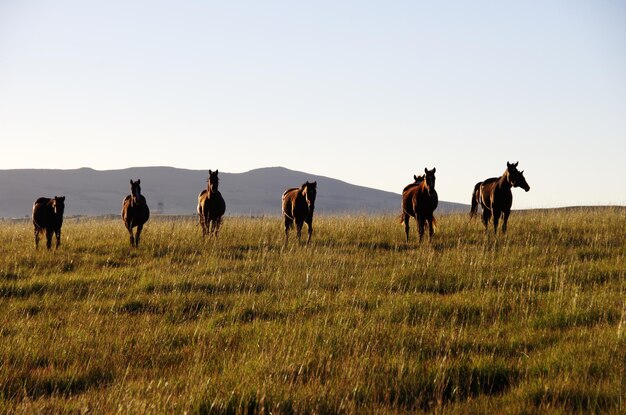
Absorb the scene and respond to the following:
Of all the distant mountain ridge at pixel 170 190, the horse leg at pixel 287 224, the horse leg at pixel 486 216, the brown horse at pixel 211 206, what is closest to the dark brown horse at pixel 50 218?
the brown horse at pixel 211 206

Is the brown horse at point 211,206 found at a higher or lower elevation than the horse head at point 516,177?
lower

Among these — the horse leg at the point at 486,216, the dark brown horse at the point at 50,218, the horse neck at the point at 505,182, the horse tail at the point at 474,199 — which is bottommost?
the dark brown horse at the point at 50,218

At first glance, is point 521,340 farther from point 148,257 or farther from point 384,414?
point 148,257

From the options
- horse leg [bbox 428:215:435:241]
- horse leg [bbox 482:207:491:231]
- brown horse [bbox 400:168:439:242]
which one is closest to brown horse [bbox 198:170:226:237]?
brown horse [bbox 400:168:439:242]

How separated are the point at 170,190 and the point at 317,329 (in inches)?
5264

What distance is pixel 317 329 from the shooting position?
7484 millimetres

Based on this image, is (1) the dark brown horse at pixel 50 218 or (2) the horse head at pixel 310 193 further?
(2) the horse head at pixel 310 193

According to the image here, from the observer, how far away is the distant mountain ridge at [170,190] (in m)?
118

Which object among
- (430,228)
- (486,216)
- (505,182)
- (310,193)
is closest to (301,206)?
(310,193)

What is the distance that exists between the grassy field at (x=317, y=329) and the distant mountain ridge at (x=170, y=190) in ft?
315

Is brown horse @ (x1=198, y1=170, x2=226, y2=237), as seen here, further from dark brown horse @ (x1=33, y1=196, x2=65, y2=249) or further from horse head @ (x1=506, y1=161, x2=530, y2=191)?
horse head @ (x1=506, y1=161, x2=530, y2=191)

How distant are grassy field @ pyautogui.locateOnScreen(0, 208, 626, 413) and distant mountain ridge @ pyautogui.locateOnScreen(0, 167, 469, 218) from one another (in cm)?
9613

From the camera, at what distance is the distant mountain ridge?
117750 mm

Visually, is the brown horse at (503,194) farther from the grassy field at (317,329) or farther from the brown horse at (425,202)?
the grassy field at (317,329)
